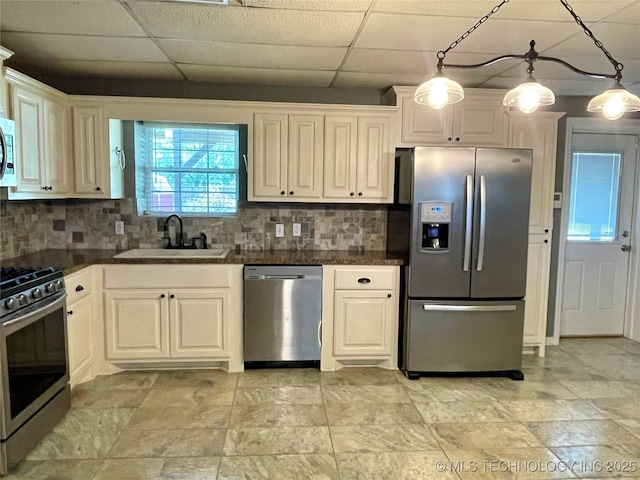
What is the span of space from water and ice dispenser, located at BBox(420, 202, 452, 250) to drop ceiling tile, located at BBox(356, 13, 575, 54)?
104 centimetres

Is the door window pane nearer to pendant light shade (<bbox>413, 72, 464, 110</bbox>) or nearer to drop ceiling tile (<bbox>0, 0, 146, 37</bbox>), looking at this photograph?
pendant light shade (<bbox>413, 72, 464, 110</bbox>)

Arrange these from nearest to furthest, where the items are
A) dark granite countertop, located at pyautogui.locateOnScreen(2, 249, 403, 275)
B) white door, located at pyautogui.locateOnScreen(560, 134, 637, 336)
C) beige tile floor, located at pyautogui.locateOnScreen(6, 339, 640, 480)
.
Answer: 1. beige tile floor, located at pyautogui.locateOnScreen(6, 339, 640, 480)
2. dark granite countertop, located at pyautogui.locateOnScreen(2, 249, 403, 275)
3. white door, located at pyautogui.locateOnScreen(560, 134, 637, 336)

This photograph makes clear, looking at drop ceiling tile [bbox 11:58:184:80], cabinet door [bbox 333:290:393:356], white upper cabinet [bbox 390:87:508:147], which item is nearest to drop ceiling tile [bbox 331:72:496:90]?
white upper cabinet [bbox 390:87:508:147]

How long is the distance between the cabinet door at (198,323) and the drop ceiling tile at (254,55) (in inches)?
64.8

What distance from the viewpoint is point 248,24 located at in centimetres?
243

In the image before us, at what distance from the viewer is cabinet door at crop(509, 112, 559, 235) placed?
365 cm

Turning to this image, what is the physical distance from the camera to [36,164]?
2.95 metres

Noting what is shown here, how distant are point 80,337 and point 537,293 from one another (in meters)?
3.59

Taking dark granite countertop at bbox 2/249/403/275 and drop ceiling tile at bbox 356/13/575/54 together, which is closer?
drop ceiling tile at bbox 356/13/575/54

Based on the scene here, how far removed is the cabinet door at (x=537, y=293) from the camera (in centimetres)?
382

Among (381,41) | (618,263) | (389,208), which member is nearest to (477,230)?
(389,208)

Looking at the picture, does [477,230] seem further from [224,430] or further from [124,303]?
[124,303]

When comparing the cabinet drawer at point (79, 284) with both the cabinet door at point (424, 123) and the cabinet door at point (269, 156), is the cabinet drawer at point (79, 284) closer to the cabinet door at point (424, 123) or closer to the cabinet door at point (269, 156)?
the cabinet door at point (269, 156)

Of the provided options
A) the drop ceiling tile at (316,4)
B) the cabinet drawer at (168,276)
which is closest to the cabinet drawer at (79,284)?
the cabinet drawer at (168,276)
